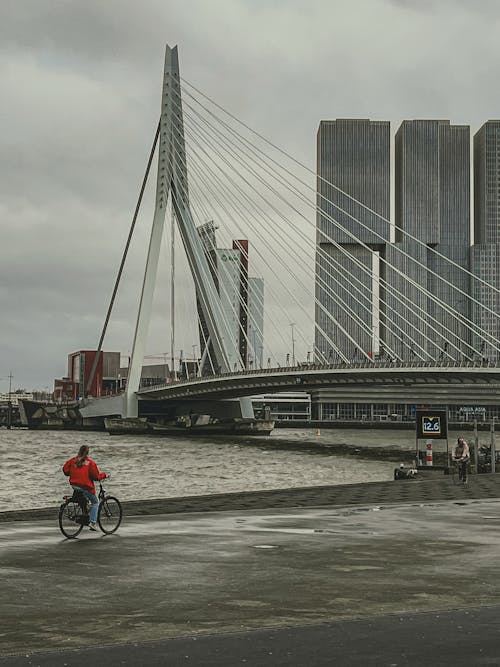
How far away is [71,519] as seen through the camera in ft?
53.5

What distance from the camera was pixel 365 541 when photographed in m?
15.2

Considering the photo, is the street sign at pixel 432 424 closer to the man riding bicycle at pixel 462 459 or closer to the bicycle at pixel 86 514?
the man riding bicycle at pixel 462 459

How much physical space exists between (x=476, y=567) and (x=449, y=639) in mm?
4478

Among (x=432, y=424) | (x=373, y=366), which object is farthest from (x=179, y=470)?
(x=373, y=366)

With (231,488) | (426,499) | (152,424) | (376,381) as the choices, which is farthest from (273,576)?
(152,424)

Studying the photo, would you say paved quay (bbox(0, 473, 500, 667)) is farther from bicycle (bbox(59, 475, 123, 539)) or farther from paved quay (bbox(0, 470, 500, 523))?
paved quay (bbox(0, 470, 500, 523))

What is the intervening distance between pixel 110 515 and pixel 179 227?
68823 millimetres

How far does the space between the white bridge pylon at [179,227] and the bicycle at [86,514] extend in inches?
2482

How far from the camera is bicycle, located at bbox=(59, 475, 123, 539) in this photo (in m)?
16.3

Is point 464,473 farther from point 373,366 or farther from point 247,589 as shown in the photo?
point 373,366

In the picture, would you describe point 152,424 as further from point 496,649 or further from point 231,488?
point 496,649

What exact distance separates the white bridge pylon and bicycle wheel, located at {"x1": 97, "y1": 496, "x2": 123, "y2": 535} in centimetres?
6307

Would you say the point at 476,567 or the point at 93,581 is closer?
the point at 93,581

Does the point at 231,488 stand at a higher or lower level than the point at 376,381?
lower
